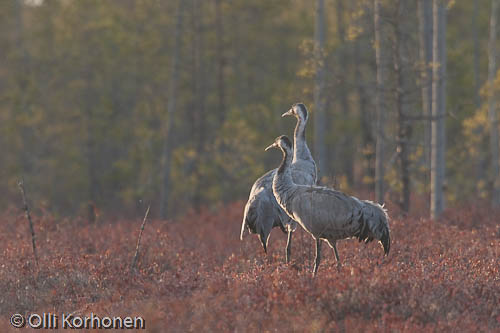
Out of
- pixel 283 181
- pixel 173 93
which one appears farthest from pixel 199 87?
pixel 283 181

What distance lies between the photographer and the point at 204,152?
28438mm

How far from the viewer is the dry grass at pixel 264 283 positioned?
7332mm

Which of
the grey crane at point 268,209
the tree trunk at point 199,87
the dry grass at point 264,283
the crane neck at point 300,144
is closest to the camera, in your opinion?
the dry grass at point 264,283

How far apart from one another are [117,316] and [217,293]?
4.21 feet

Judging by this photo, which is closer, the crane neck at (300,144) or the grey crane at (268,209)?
the grey crane at (268,209)

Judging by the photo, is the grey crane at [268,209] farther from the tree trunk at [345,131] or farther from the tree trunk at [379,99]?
the tree trunk at [345,131]

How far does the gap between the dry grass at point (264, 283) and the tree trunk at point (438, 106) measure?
2.07 metres

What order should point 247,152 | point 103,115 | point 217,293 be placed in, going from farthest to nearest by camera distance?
1. point 103,115
2. point 247,152
3. point 217,293

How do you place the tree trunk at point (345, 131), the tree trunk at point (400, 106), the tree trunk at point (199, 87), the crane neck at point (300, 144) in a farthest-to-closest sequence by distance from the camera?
the tree trunk at point (345, 131)
the tree trunk at point (199, 87)
the tree trunk at point (400, 106)
the crane neck at point (300, 144)

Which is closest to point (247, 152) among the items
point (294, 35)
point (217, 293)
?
point (294, 35)

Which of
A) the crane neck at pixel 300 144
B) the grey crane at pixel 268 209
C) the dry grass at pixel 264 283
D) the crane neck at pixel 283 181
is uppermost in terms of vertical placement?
the crane neck at pixel 300 144

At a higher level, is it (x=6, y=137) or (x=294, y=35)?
(x=294, y=35)

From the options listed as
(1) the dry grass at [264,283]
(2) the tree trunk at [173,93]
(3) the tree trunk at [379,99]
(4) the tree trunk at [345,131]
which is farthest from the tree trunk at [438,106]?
(4) the tree trunk at [345,131]

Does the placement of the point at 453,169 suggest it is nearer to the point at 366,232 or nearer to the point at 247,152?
the point at 247,152
